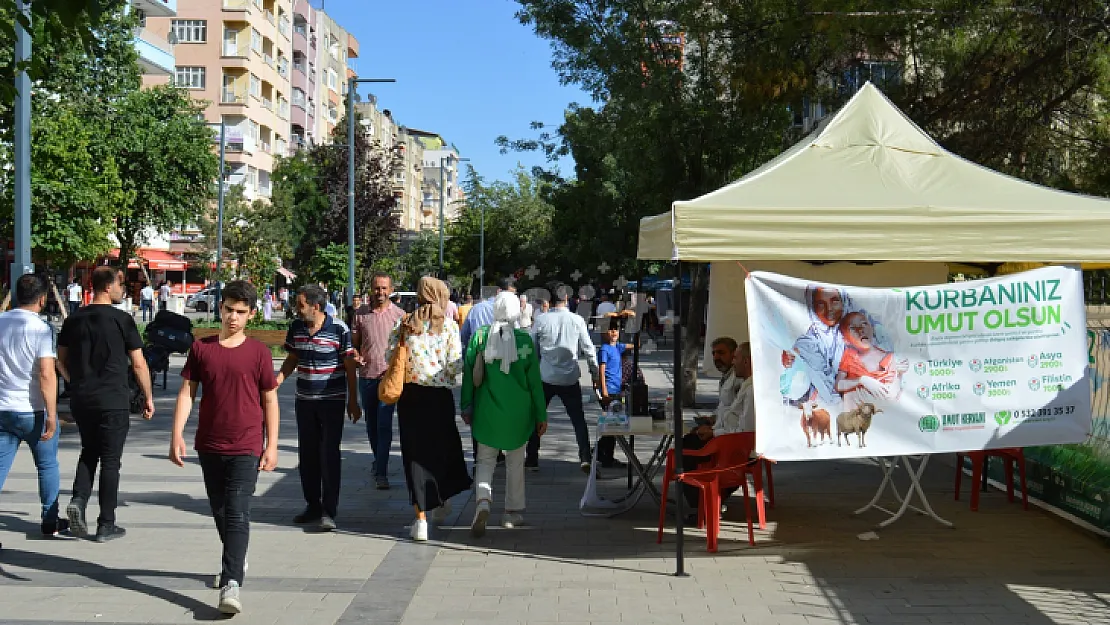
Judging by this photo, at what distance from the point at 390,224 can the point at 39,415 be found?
3261 cm

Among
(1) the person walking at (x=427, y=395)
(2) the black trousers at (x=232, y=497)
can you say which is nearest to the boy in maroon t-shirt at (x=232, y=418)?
(2) the black trousers at (x=232, y=497)

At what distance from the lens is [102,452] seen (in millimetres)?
7867

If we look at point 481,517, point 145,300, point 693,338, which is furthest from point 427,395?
point 145,300

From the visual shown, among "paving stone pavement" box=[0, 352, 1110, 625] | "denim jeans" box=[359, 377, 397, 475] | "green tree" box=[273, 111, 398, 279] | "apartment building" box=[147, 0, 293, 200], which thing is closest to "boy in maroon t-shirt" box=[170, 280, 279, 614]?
"paving stone pavement" box=[0, 352, 1110, 625]

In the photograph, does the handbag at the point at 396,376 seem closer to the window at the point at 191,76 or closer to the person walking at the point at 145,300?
the person walking at the point at 145,300

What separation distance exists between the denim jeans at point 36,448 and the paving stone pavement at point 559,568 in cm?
30

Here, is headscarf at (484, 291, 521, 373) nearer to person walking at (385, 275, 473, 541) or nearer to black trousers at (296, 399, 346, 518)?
person walking at (385, 275, 473, 541)

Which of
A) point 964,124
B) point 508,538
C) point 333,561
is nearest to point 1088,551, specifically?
point 508,538

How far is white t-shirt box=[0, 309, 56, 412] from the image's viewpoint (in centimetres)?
748

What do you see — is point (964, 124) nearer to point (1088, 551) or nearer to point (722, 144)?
point (722, 144)

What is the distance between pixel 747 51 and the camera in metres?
16.0

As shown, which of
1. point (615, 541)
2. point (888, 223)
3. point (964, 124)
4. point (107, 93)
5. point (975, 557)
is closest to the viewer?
point (888, 223)

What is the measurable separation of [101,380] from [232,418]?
6.59 ft

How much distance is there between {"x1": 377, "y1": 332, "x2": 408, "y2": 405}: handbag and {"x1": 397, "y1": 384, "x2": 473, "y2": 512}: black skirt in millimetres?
123
